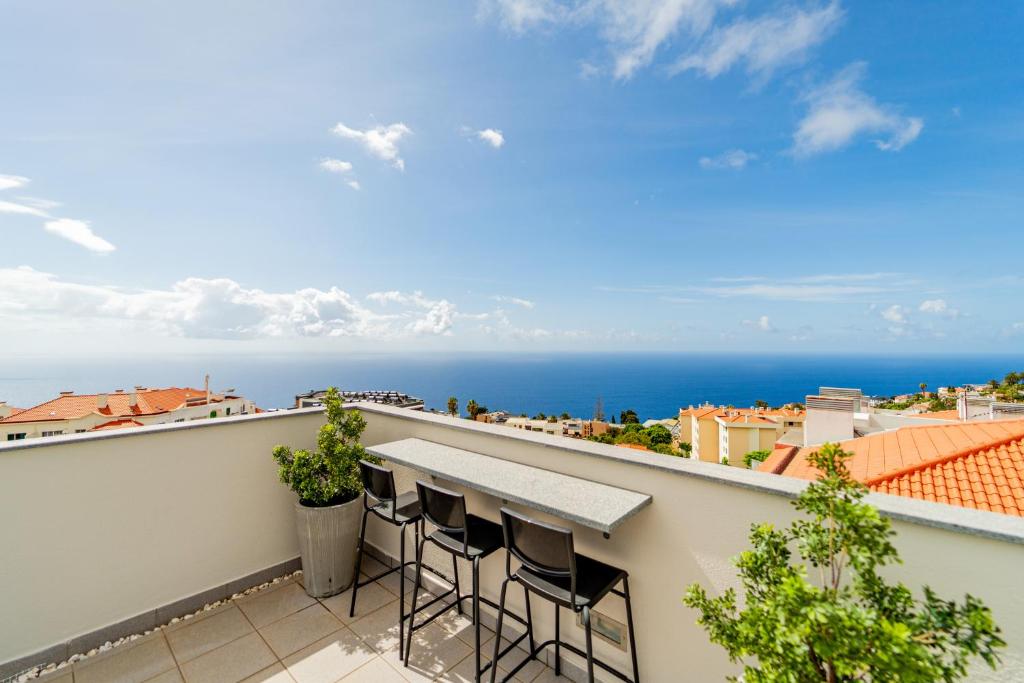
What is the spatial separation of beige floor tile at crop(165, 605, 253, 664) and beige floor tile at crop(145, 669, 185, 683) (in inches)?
3.9

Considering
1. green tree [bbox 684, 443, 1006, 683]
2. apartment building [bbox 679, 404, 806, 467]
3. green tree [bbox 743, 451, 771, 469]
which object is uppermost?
green tree [bbox 684, 443, 1006, 683]

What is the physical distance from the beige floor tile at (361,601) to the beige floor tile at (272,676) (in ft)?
1.62

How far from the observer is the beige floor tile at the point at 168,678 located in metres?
2.32

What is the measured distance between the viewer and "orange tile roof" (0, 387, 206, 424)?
12542 millimetres

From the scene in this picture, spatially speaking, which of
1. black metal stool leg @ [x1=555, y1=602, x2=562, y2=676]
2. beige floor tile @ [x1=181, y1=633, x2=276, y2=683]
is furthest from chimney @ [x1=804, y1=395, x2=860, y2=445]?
beige floor tile @ [x1=181, y1=633, x2=276, y2=683]

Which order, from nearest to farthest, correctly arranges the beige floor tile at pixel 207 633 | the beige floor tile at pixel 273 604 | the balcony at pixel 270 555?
the balcony at pixel 270 555
the beige floor tile at pixel 207 633
the beige floor tile at pixel 273 604

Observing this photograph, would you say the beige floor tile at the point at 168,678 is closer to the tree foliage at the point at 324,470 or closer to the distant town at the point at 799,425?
the tree foliage at the point at 324,470

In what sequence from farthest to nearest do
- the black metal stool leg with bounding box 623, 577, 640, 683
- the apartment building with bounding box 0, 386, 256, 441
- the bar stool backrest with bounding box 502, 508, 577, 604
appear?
the apartment building with bounding box 0, 386, 256, 441 < the black metal stool leg with bounding box 623, 577, 640, 683 < the bar stool backrest with bounding box 502, 508, 577, 604

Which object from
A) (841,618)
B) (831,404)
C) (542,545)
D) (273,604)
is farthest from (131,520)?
(831,404)

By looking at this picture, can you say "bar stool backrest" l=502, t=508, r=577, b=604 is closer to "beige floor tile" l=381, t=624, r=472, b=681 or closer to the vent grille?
"beige floor tile" l=381, t=624, r=472, b=681

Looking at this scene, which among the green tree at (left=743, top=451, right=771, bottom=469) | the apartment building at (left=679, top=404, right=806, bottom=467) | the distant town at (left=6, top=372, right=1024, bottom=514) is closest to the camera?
the distant town at (left=6, top=372, right=1024, bottom=514)

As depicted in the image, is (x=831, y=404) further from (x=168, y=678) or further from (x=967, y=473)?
(x=168, y=678)

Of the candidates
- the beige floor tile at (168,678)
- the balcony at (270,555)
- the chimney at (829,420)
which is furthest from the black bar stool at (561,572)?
the chimney at (829,420)

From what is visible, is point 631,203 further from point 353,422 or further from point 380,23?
point 353,422
